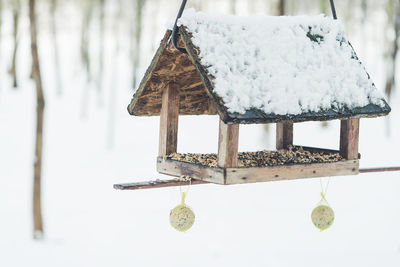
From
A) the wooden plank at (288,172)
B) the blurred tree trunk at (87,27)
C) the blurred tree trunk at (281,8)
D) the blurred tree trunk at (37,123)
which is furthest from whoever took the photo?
the blurred tree trunk at (87,27)

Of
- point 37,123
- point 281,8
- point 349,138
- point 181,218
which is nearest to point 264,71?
point 349,138

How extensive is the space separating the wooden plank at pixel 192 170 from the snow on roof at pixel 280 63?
0.45m

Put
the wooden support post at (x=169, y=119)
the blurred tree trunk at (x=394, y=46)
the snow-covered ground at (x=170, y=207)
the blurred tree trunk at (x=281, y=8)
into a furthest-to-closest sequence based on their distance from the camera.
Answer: the blurred tree trunk at (x=394, y=46), the blurred tree trunk at (x=281, y=8), the snow-covered ground at (x=170, y=207), the wooden support post at (x=169, y=119)

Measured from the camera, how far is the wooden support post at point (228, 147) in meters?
3.35

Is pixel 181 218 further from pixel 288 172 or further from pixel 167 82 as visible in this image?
pixel 167 82

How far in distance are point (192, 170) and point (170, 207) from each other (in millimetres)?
7869

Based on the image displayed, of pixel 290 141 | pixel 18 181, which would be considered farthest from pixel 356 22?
pixel 290 141

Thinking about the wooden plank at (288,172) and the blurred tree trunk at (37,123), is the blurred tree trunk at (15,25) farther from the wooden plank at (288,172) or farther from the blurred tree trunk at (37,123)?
the wooden plank at (288,172)

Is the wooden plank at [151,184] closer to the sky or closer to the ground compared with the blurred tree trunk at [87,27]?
closer to the ground

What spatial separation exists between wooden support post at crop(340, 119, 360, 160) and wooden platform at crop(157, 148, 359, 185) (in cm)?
6

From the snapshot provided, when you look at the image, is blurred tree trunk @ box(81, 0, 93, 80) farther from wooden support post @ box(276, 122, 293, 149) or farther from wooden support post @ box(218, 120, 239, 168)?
wooden support post @ box(218, 120, 239, 168)

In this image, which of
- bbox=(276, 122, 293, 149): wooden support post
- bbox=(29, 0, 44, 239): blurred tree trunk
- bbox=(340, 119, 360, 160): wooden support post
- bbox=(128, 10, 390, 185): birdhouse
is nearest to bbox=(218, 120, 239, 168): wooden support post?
bbox=(128, 10, 390, 185): birdhouse

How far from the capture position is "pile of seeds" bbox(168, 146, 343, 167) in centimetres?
364

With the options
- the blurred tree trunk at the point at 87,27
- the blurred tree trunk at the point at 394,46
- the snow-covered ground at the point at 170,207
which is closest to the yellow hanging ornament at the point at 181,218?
the snow-covered ground at the point at 170,207
